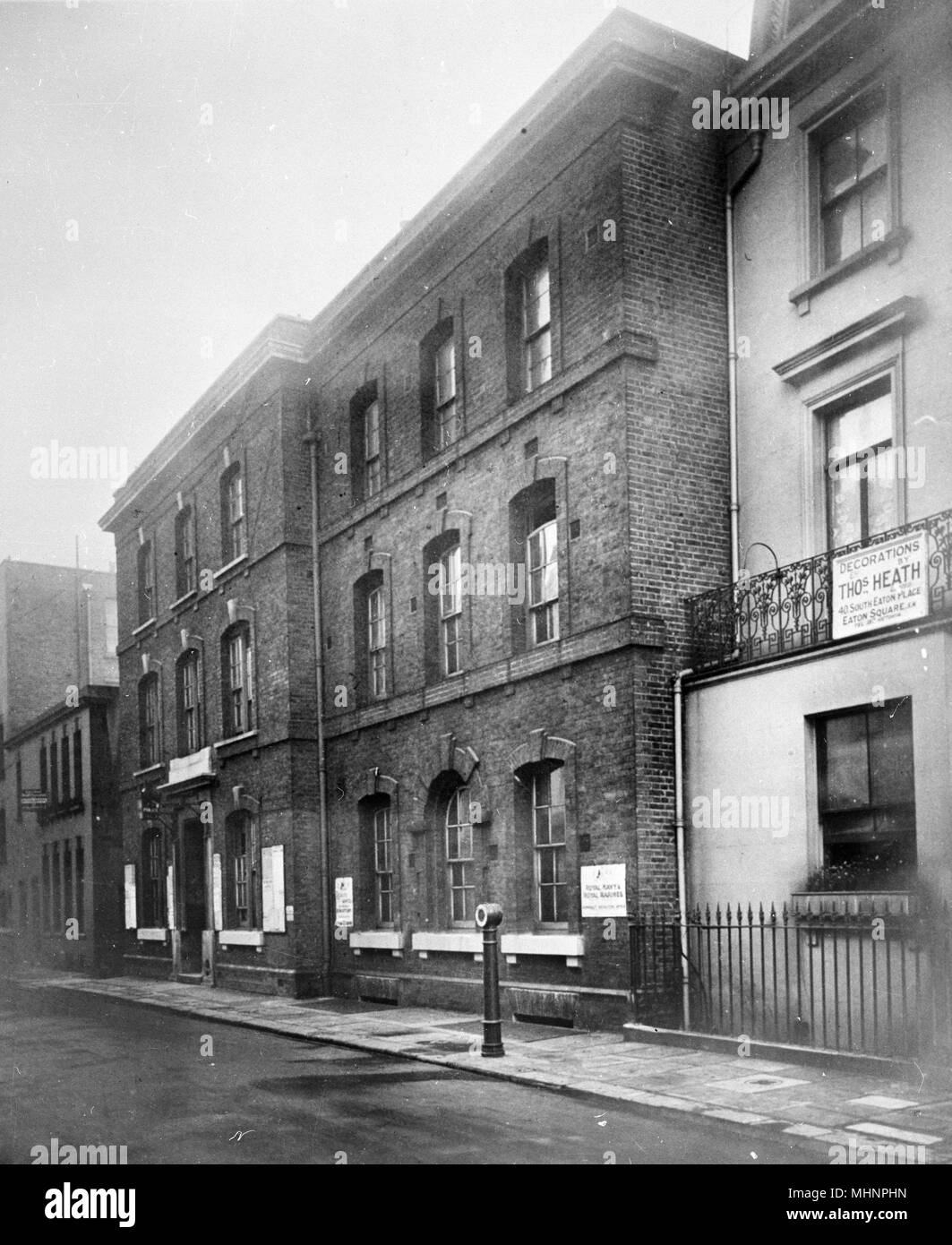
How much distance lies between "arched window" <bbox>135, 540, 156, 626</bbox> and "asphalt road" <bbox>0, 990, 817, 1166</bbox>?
56.5 ft

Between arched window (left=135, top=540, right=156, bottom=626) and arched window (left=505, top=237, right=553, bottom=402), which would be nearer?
arched window (left=505, top=237, right=553, bottom=402)

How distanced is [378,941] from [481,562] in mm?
6358

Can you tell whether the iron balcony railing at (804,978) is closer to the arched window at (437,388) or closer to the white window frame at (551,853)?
the white window frame at (551,853)

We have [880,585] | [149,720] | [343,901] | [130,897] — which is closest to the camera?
[880,585]

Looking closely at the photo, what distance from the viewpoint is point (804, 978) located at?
41.7ft

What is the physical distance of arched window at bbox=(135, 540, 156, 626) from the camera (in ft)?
102

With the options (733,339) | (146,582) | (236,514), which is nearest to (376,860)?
(236,514)

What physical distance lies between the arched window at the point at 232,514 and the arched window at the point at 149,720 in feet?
19.2

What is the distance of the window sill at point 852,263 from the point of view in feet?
44.0

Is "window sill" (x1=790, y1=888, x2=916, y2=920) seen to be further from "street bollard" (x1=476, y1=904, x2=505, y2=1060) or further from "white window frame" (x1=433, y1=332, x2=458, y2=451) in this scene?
"white window frame" (x1=433, y1=332, x2=458, y2=451)

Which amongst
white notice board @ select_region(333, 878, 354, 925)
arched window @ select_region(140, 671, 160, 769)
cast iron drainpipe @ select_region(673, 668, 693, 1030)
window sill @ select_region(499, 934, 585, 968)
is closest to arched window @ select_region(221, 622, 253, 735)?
white notice board @ select_region(333, 878, 354, 925)

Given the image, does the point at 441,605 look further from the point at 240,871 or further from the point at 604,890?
the point at 240,871

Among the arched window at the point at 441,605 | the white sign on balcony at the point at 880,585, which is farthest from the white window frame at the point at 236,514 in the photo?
the white sign on balcony at the point at 880,585
